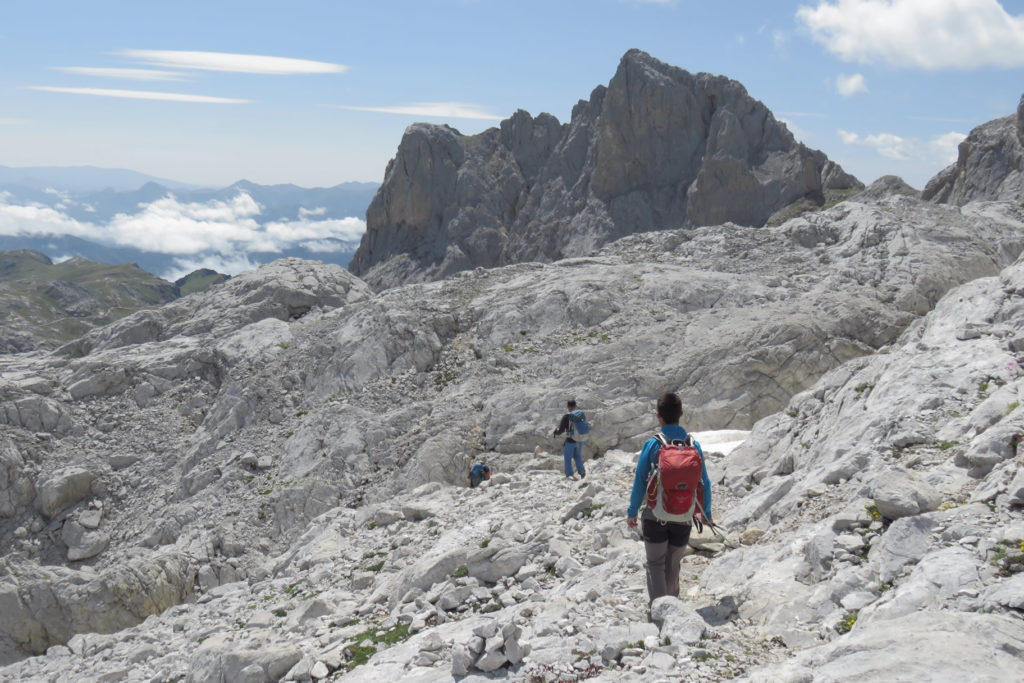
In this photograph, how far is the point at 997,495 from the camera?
921 centimetres

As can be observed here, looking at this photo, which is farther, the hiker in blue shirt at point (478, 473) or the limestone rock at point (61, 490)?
the limestone rock at point (61, 490)

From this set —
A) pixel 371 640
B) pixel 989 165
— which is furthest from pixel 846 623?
pixel 989 165

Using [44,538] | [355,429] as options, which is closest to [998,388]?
[355,429]

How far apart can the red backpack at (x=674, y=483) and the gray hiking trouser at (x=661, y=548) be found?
0.17m

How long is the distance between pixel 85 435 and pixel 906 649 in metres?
32.5

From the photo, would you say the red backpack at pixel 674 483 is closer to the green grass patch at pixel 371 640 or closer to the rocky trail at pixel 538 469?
the rocky trail at pixel 538 469

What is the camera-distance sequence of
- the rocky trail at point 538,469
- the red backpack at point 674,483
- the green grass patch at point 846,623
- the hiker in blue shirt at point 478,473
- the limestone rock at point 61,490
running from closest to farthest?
the green grass patch at point 846,623 < the rocky trail at point 538,469 < the red backpack at point 674,483 < the hiker in blue shirt at point 478,473 < the limestone rock at point 61,490

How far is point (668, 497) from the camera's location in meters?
9.70

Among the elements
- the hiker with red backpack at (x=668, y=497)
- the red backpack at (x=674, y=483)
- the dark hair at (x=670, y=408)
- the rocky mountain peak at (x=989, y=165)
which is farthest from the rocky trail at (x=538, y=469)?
the rocky mountain peak at (x=989, y=165)

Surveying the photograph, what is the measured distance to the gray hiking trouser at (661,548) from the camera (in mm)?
9891

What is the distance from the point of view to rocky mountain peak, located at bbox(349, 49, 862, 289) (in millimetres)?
93438

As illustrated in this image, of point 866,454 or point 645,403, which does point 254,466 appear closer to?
point 645,403

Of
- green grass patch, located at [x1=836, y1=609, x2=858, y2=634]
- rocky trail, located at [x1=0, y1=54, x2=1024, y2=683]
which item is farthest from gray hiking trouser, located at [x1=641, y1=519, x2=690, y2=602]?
green grass patch, located at [x1=836, y1=609, x2=858, y2=634]

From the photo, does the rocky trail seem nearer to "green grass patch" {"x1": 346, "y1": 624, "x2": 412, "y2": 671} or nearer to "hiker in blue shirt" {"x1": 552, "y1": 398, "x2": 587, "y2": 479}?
"green grass patch" {"x1": 346, "y1": 624, "x2": 412, "y2": 671}
